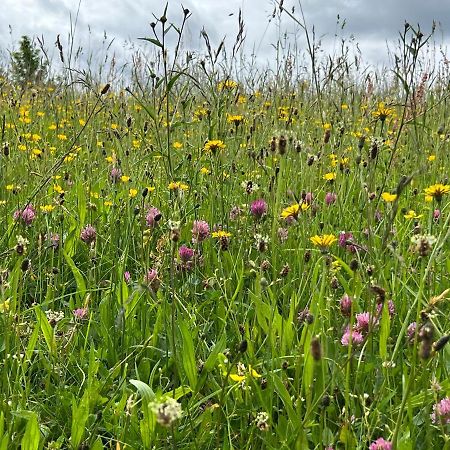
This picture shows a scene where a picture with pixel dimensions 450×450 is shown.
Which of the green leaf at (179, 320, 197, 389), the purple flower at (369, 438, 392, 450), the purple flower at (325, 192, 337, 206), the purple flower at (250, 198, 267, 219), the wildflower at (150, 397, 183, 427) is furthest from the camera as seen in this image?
the purple flower at (325, 192, 337, 206)

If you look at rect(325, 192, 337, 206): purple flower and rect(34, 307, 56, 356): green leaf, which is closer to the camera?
rect(34, 307, 56, 356): green leaf

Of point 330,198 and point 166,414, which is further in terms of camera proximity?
point 330,198

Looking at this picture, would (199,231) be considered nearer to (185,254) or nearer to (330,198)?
(185,254)

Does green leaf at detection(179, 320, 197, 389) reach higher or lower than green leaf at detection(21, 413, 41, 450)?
higher

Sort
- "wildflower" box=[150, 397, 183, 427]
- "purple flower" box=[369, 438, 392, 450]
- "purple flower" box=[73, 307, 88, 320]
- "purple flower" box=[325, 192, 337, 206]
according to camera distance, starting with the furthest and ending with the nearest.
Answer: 1. "purple flower" box=[325, 192, 337, 206]
2. "purple flower" box=[73, 307, 88, 320]
3. "purple flower" box=[369, 438, 392, 450]
4. "wildflower" box=[150, 397, 183, 427]

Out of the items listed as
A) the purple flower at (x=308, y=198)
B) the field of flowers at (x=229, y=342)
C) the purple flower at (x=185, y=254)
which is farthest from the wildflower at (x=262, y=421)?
the purple flower at (x=308, y=198)

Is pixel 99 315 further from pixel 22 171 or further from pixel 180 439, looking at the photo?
pixel 22 171

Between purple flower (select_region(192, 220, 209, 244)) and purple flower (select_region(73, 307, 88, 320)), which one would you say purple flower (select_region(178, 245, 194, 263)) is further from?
purple flower (select_region(73, 307, 88, 320))

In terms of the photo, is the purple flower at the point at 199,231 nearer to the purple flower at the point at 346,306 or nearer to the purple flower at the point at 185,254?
the purple flower at the point at 185,254

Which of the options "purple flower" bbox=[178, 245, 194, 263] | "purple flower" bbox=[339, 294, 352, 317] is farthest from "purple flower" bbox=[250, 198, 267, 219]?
"purple flower" bbox=[339, 294, 352, 317]

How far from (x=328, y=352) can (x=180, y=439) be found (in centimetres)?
32

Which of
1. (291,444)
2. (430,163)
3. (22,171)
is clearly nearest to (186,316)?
(291,444)

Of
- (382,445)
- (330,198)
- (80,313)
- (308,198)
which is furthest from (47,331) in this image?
(330,198)

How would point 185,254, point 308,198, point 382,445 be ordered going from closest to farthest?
point 382,445 → point 185,254 → point 308,198
